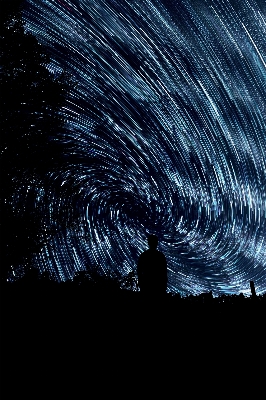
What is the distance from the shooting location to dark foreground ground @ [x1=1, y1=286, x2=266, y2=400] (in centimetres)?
331

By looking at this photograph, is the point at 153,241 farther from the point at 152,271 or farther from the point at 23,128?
the point at 23,128

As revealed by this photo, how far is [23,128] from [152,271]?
6188 millimetres

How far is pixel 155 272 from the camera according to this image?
17.5 ft

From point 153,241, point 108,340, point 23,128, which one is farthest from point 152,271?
point 23,128

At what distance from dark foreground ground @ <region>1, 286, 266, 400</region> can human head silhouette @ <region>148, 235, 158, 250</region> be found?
3.08ft

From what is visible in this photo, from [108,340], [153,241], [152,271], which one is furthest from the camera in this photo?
[153,241]

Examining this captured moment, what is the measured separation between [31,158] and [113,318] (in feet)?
20.2

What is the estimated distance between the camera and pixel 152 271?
5.34 m

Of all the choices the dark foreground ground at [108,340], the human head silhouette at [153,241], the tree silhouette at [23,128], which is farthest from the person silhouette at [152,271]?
the tree silhouette at [23,128]

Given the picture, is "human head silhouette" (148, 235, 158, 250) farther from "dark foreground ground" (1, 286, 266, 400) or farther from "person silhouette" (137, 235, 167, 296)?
"dark foreground ground" (1, 286, 266, 400)

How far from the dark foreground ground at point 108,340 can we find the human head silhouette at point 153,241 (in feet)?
3.08

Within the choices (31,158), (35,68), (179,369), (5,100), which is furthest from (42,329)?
(35,68)

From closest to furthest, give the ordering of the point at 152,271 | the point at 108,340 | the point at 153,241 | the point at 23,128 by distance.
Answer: the point at 108,340, the point at 152,271, the point at 153,241, the point at 23,128

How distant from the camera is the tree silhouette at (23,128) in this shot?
8.66 metres
